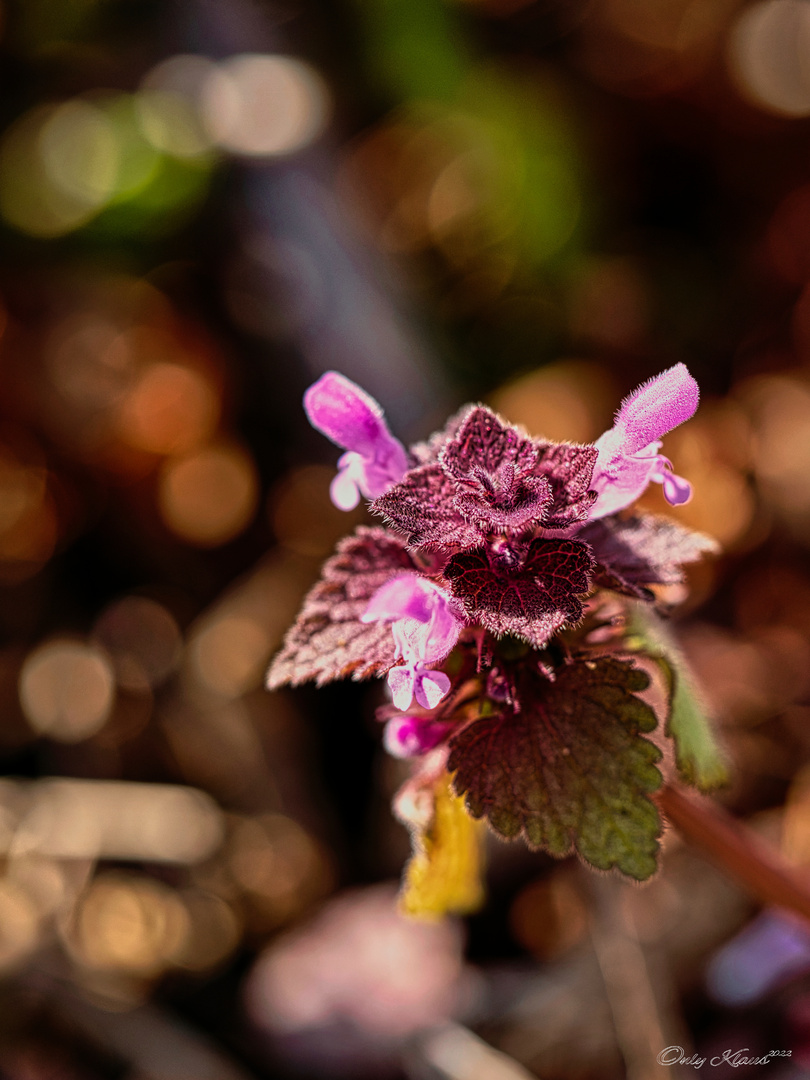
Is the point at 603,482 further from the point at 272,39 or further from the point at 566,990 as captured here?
the point at 272,39

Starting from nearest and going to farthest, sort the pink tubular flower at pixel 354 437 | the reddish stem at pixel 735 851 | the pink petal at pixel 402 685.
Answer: the pink petal at pixel 402 685
the pink tubular flower at pixel 354 437
the reddish stem at pixel 735 851

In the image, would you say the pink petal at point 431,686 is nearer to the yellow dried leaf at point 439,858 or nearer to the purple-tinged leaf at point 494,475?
the purple-tinged leaf at point 494,475

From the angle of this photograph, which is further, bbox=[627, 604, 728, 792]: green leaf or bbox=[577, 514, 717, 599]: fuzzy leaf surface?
bbox=[627, 604, 728, 792]: green leaf

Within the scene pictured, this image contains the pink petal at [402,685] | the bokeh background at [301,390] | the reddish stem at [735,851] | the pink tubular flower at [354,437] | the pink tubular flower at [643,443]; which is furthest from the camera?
the bokeh background at [301,390]

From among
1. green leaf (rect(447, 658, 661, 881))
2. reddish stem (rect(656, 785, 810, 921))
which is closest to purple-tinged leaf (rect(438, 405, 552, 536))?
green leaf (rect(447, 658, 661, 881))

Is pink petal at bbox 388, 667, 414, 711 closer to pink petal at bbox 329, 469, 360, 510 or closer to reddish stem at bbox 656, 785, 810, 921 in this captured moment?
pink petal at bbox 329, 469, 360, 510

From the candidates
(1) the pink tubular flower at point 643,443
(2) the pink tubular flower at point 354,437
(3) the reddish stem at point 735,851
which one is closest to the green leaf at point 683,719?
(3) the reddish stem at point 735,851

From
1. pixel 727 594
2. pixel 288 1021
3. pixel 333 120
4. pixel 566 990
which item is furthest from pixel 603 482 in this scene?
pixel 333 120
